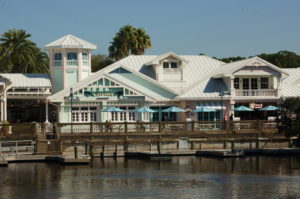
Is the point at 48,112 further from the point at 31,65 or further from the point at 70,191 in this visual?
the point at 70,191

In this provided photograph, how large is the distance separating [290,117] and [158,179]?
16.6 m

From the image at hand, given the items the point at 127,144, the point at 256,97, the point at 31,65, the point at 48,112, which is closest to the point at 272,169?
the point at 127,144

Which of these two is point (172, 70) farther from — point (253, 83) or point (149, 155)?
point (149, 155)

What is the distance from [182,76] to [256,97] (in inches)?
296

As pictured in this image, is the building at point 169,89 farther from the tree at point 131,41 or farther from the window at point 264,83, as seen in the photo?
the tree at point 131,41

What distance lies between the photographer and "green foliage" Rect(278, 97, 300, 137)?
172ft

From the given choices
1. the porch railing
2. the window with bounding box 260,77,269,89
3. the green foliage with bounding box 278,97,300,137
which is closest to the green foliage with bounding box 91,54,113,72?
the window with bounding box 260,77,269,89

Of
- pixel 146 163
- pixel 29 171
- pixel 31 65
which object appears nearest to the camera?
pixel 29 171

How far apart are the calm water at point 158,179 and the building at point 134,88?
1141cm

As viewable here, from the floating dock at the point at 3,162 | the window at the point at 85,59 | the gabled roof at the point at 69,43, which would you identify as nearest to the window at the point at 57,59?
the gabled roof at the point at 69,43

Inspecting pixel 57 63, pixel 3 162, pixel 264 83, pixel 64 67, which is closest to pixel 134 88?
pixel 64 67

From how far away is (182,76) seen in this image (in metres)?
67.1

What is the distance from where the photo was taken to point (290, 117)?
2080 inches

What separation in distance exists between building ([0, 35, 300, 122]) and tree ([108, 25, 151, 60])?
19.7 m
